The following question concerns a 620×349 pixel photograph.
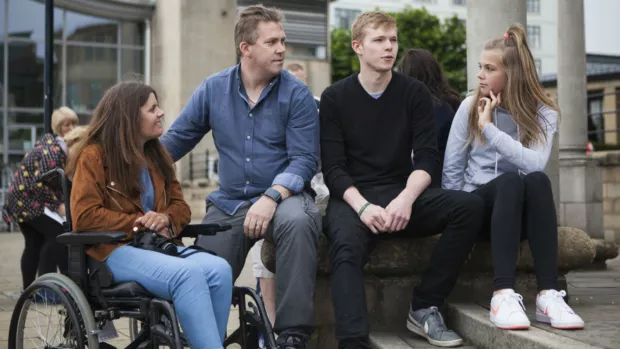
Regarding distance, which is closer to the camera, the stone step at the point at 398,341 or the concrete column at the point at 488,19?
the stone step at the point at 398,341

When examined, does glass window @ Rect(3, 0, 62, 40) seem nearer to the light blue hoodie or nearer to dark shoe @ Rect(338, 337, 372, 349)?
the light blue hoodie

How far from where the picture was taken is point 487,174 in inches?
188

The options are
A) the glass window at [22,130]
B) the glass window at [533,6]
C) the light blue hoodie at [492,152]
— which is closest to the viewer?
the light blue hoodie at [492,152]

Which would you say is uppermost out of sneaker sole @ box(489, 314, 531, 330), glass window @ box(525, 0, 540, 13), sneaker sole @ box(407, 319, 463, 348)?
glass window @ box(525, 0, 540, 13)

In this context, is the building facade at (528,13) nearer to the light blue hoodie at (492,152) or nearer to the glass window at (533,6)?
the glass window at (533,6)

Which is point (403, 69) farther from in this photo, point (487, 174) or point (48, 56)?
point (48, 56)

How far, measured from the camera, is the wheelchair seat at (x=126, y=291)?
12.8 ft

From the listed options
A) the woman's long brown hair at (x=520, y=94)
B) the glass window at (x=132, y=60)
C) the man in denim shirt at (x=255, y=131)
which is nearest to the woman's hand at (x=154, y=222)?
the man in denim shirt at (x=255, y=131)

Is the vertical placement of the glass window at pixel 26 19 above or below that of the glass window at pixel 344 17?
below

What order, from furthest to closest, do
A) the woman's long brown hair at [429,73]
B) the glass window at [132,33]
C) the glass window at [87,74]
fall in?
the glass window at [132,33], the glass window at [87,74], the woman's long brown hair at [429,73]

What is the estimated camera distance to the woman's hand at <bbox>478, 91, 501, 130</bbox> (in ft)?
15.1

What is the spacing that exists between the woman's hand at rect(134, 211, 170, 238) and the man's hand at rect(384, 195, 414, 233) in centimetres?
106

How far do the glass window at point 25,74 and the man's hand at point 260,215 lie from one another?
79.8ft

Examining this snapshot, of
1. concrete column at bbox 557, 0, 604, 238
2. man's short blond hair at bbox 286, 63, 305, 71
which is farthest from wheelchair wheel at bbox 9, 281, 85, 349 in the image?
concrete column at bbox 557, 0, 604, 238
